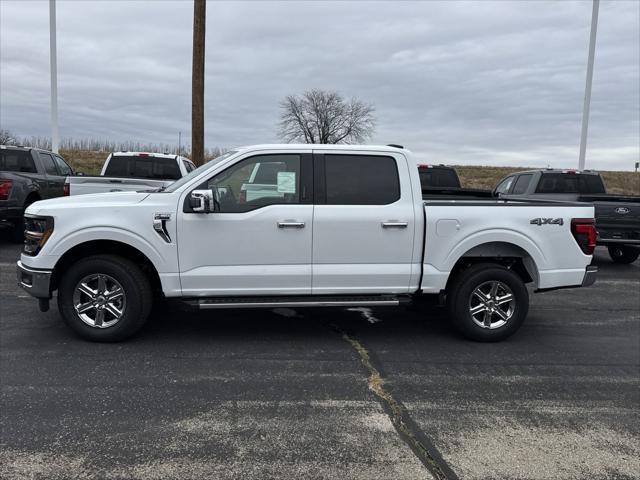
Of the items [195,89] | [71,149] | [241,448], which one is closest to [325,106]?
[71,149]

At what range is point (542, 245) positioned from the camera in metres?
5.57

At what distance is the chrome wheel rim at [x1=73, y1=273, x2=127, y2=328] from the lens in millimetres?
5105

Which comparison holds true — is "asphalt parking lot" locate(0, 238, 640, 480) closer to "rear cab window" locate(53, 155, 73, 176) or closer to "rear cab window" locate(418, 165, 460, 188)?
"rear cab window" locate(53, 155, 73, 176)

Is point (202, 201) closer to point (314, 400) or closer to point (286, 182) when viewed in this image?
point (286, 182)

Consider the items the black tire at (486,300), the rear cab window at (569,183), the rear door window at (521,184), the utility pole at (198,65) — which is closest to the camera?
the black tire at (486,300)

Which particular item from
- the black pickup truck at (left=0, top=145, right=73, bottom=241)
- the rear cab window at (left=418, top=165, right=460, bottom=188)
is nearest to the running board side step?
the black pickup truck at (left=0, top=145, right=73, bottom=241)

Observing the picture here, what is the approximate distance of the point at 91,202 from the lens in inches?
202

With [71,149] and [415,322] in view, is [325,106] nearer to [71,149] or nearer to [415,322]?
[71,149]

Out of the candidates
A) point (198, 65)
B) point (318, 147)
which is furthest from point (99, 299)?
point (198, 65)

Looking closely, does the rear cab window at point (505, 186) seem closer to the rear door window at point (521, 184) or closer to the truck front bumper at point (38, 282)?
the rear door window at point (521, 184)

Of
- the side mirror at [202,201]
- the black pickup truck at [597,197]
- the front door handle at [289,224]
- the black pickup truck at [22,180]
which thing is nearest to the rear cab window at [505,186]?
the black pickup truck at [597,197]

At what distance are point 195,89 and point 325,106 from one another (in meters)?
24.1

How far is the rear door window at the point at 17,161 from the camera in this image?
11266 millimetres

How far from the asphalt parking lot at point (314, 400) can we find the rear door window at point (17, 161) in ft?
20.5
